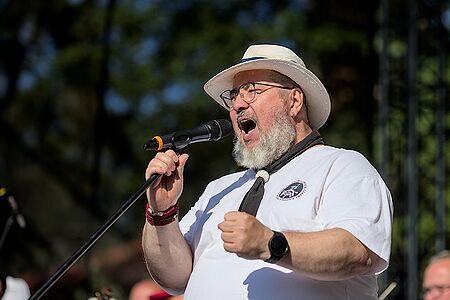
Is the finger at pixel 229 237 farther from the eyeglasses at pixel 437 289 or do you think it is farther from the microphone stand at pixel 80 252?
the eyeglasses at pixel 437 289

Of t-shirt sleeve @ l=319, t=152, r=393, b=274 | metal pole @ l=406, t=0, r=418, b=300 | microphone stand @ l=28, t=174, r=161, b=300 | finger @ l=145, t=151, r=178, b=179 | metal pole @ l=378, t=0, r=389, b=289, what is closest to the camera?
microphone stand @ l=28, t=174, r=161, b=300

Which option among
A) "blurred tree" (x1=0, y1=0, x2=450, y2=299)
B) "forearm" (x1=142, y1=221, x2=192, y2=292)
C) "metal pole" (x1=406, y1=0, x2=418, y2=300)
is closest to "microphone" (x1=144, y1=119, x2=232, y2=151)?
"forearm" (x1=142, y1=221, x2=192, y2=292)

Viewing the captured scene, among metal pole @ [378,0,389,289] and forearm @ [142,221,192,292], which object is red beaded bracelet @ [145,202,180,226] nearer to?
forearm @ [142,221,192,292]

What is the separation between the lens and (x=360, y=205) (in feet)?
12.1

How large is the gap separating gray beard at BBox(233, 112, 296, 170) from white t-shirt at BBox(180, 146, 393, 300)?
0.07m

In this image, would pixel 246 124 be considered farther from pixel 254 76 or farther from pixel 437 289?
pixel 437 289

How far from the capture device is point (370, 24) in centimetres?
1195

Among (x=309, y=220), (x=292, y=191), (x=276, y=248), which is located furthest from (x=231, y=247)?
(x=292, y=191)

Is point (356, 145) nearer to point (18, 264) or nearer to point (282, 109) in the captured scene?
point (18, 264)

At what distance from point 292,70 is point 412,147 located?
4.90 m

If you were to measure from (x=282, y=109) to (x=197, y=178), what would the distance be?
39.3ft

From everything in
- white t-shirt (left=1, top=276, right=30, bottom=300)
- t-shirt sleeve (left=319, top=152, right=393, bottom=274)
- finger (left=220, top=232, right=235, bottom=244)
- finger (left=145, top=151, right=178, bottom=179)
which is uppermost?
finger (left=145, top=151, right=178, bottom=179)

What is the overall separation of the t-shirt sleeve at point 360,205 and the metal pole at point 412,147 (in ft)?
16.3

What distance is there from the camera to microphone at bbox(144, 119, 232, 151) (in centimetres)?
389
